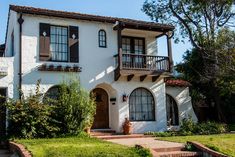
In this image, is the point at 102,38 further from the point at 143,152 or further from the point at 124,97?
the point at 143,152

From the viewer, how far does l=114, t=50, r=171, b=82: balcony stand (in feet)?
69.8

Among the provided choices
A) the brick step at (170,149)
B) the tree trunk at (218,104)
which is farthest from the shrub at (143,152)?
the tree trunk at (218,104)

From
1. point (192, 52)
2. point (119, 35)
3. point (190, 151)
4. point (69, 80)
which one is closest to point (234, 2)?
point (192, 52)

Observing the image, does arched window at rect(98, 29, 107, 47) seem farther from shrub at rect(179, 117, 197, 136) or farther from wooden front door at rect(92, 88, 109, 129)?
shrub at rect(179, 117, 197, 136)

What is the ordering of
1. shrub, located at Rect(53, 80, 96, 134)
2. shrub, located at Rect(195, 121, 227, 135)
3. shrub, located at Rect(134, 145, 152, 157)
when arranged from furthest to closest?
shrub, located at Rect(195, 121, 227, 135) → shrub, located at Rect(53, 80, 96, 134) → shrub, located at Rect(134, 145, 152, 157)

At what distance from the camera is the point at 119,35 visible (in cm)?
2141

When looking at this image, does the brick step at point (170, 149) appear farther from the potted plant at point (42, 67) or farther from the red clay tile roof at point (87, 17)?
the red clay tile roof at point (87, 17)

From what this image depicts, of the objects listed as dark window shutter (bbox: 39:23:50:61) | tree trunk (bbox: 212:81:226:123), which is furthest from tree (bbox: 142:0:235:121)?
dark window shutter (bbox: 39:23:50:61)

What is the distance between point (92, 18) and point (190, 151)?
10401mm

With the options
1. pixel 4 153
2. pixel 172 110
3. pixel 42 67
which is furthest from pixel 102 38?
pixel 4 153

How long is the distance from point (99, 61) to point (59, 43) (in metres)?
2.55

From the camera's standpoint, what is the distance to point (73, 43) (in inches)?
825

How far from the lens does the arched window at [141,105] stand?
73.4 feet

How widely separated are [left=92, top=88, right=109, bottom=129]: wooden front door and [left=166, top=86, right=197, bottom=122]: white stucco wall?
475 centimetres
